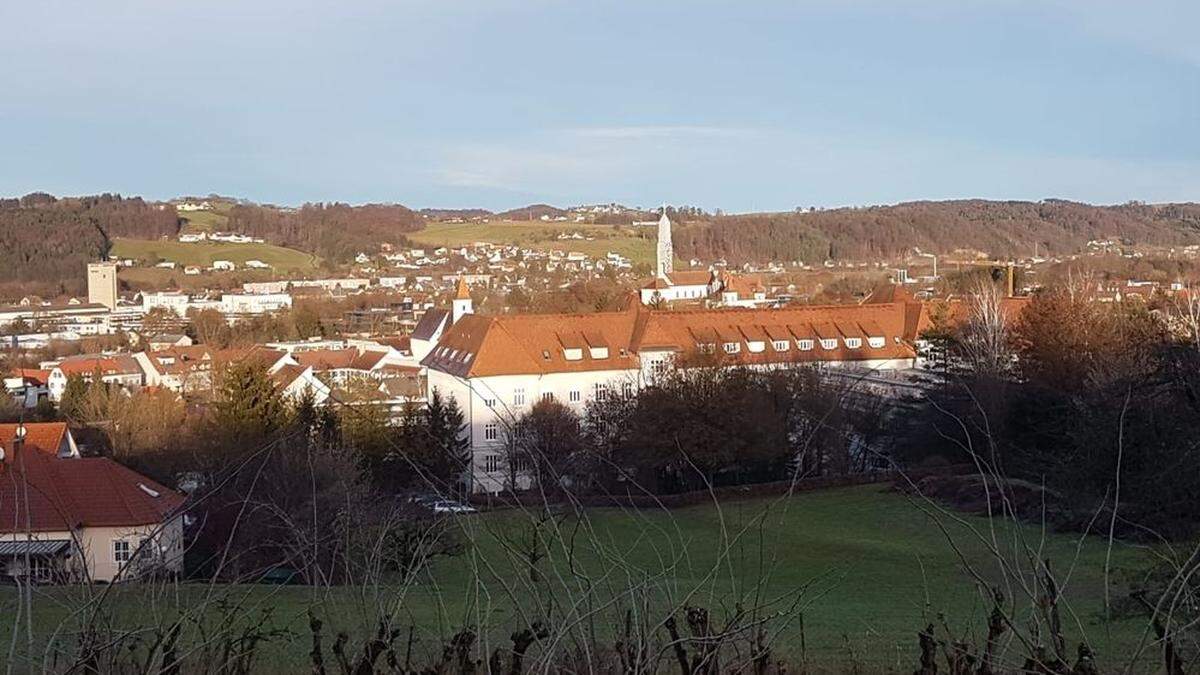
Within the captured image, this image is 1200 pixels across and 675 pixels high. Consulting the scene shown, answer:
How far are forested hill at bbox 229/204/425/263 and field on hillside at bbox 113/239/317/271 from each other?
16.6 ft

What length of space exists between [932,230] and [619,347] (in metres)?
80.4

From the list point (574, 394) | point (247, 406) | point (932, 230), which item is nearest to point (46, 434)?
point (247, 406)

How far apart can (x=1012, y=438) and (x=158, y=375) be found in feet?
116

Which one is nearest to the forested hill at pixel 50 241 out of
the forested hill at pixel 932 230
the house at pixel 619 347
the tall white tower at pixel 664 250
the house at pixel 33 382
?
the house at pixel 33 382

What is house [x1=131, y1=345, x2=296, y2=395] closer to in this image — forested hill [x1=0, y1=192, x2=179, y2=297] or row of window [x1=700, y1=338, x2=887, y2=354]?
row of window [x1=700, y1=338, x2=887, y2=354]

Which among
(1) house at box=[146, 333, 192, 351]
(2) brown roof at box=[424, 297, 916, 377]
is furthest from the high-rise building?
(2) brown roof at box=[424, 297, 916, 377]

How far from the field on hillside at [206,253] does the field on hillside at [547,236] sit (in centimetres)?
2102

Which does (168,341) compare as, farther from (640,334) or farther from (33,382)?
(640,334)

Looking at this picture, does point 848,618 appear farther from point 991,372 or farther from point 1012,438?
point 991,372

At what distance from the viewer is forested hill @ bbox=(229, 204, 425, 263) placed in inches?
4491

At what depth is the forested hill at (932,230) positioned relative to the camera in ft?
365

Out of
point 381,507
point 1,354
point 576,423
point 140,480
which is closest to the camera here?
point 381,507

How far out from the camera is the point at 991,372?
28828 millimetres

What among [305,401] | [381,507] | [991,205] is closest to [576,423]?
[305,401]
